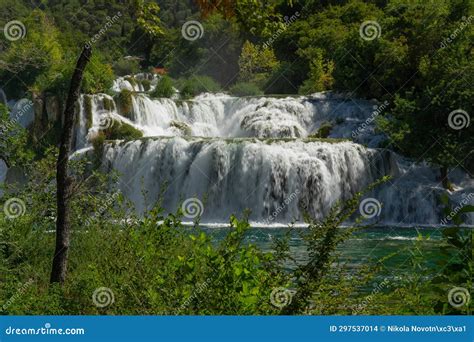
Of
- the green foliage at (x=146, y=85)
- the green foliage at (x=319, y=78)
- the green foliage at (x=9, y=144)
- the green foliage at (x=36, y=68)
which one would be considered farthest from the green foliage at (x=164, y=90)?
the green foliage at (x=9, y=144)

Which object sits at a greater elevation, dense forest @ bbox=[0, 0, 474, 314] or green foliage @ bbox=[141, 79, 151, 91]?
dense forest @ bbox=[0, 0, 474, 314]

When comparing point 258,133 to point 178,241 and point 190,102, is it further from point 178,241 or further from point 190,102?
point 178,241

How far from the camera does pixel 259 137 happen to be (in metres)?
32.0

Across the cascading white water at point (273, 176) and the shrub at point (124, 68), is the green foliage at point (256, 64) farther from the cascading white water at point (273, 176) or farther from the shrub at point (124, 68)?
the cascading white water at point (273, 176)

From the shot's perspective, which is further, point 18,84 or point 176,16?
point 176,16

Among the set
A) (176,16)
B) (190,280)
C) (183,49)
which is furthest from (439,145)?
(176,16)

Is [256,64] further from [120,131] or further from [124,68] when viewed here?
[120,131]

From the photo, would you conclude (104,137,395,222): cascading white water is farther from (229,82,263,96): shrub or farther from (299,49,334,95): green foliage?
(229,82,263,96): shrub

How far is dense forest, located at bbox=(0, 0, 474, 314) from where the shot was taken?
16.6ft

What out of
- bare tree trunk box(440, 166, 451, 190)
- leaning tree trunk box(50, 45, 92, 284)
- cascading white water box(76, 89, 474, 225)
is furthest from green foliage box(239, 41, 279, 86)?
leaning tree trunk box(50, 45, 92, 284)

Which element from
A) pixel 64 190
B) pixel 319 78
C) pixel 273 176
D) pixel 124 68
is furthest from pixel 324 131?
pixel 124 68

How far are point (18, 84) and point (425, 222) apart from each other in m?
30.4

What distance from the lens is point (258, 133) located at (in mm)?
32312

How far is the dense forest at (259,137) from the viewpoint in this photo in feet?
16.6
